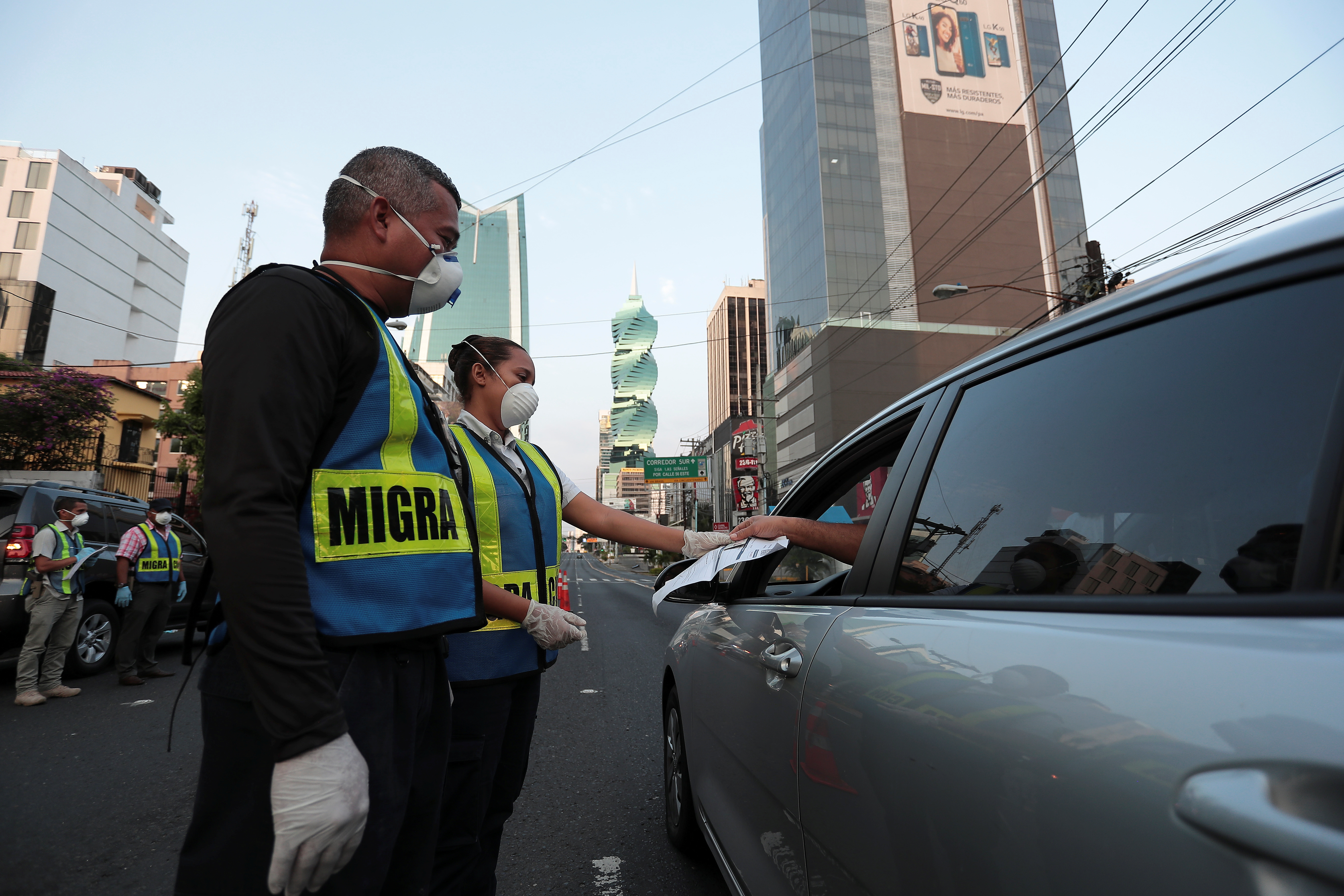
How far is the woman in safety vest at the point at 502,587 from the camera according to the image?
188cm

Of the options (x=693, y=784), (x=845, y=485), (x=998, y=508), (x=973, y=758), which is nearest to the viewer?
(x=973, y=758)

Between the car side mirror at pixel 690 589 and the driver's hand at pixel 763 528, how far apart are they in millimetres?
327

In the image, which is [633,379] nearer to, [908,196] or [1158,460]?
[908,196]

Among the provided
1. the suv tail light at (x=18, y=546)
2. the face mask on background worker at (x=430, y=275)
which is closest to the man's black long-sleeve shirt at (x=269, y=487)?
the face mask on background worker at (x=430, y=275)

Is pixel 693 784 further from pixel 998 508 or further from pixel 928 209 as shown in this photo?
pixel 928 209

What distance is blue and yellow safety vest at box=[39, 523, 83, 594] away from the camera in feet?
19.6

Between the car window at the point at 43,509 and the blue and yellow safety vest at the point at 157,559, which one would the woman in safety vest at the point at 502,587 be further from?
the blue and yellow safety vest at the point at 157,559

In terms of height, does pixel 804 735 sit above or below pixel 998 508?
below

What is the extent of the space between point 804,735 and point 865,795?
11.1 inches

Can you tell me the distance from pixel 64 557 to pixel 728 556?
6753 mm

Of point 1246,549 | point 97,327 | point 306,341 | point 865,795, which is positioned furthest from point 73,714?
point 97,327

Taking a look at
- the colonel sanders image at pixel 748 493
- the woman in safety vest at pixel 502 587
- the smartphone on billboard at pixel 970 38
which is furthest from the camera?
the smartphone on billboard at pixel 970 38

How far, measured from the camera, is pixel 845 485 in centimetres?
232

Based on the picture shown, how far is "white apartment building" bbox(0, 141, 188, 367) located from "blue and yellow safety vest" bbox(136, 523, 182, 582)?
54.5 m
